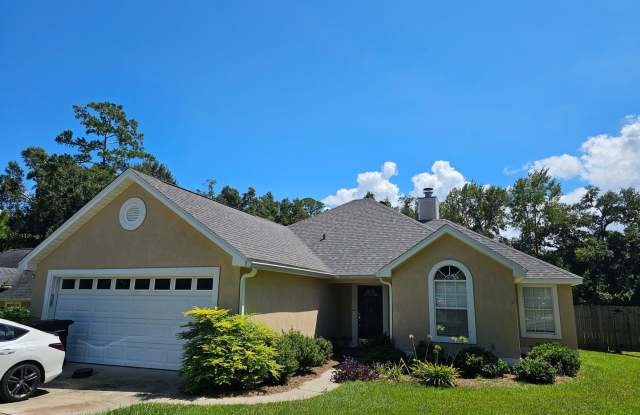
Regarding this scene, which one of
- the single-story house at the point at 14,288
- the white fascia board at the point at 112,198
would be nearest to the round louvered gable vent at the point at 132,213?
the white fascia board at the point at 112,198

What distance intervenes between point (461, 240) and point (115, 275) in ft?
34.1

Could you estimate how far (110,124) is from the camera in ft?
133

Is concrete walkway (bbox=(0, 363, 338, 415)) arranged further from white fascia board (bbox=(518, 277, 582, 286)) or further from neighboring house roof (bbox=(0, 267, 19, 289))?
neighboring house roof (bbox=(0, 267, 19, 289))

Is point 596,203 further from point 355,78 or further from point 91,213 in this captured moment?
point 91,213

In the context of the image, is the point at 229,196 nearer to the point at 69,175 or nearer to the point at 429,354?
the point at 69,175

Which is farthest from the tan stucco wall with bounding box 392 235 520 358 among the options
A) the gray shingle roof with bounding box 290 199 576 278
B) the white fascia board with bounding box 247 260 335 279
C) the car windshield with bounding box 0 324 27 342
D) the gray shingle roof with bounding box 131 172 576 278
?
the car windshield with bounding box 0 324 27 342

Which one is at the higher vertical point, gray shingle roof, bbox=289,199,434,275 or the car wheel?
gray shingle roof, bbox=289,199,434,275

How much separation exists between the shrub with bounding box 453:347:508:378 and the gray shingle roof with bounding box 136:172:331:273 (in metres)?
5.24

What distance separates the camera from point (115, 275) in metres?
12.1

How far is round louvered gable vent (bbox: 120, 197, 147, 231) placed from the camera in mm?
12184

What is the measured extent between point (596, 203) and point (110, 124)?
1731 inches

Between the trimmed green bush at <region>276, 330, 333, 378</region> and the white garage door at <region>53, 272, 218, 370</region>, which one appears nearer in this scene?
the trimmed green bush at <region>276, 330, 333, 378</region>

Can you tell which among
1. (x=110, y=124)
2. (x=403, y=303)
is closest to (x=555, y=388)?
(x=403, y=303)

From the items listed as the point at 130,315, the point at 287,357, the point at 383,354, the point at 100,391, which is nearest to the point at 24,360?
the point at 100,391
